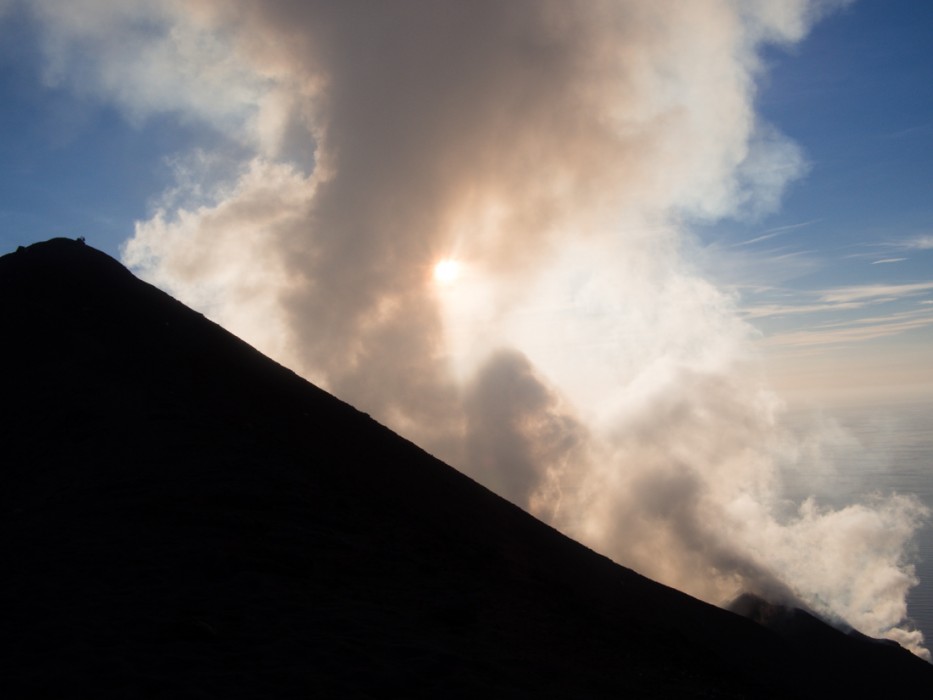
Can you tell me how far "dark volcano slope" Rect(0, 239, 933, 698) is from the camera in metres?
9.73

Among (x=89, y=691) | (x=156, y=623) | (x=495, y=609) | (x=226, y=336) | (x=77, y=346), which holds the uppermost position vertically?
(x=226, y=336)

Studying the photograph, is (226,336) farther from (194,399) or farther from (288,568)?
(288,568)

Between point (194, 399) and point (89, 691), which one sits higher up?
point (194, 399)

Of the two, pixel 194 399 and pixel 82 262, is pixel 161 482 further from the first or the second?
pixel 82 262

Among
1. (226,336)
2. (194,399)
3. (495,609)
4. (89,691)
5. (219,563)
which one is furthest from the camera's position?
(226,336)

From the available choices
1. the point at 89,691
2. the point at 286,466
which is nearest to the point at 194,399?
the point at 286,466

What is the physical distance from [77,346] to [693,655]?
22238 millimetres

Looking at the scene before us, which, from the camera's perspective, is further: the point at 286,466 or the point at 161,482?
the point at 286,466

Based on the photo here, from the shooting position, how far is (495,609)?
14.7 meters

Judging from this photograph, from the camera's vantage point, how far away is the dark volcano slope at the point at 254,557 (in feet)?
31.9

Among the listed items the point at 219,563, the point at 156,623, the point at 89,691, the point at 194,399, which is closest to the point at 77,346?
the point at 194,399

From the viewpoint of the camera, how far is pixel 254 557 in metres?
13.2

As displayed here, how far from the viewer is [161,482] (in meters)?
15.5

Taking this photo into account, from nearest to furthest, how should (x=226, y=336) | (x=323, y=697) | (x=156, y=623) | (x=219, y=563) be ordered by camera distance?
(x=323, y=697)
(x=156, y=623)
(x=219, y=563)
(x=226, y=336)
